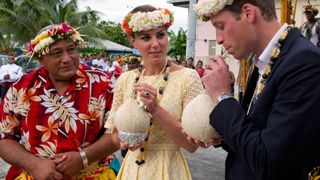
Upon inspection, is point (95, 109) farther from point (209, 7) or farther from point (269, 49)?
point (269, 49)

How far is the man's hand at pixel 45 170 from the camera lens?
2.55 metres

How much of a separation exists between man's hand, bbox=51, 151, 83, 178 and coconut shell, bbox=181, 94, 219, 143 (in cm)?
101

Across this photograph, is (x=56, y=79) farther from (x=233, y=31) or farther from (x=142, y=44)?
(x=233, y=31)

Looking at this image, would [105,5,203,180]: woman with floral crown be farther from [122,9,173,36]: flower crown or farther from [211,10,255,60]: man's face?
[211,10,255,60]: man's face

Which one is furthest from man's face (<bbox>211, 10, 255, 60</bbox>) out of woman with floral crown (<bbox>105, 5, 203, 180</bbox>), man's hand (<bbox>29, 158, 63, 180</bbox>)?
man's hand (<bbox>29, 158, 63, 180</bbox>)

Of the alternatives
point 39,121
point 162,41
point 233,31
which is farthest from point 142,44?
point 233,31

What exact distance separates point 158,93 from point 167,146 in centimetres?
33

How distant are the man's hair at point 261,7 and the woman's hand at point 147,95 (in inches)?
32.4

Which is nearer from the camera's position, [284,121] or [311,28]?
[284,121]

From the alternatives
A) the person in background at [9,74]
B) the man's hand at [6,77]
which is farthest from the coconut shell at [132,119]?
the man's hand at [6,77]

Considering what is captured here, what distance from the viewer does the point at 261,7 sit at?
5.26 ft

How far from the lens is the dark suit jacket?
1.38 meters

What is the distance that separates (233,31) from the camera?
1624 mm

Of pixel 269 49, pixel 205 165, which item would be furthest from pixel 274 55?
pixel 205 165
